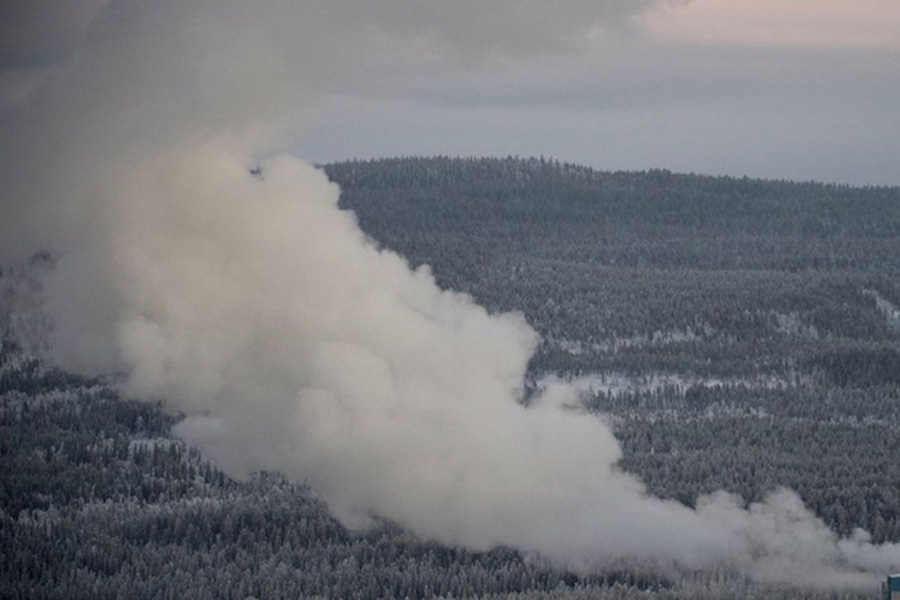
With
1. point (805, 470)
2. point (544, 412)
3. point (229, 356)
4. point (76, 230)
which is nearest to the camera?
point (76, 230)

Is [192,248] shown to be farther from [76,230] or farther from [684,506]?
[684,506]

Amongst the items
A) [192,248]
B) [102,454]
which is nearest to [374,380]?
[192,248]

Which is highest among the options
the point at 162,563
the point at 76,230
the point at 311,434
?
the point at 76,230

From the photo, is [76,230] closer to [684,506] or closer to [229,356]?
[229,356]

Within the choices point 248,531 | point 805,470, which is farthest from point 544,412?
point 805,470

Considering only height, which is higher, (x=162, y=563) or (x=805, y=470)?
(x=805, y=470)

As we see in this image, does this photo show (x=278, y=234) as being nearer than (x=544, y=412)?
Yes

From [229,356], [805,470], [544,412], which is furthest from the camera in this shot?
[805,470]

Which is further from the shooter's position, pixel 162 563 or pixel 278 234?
pixel 162 563

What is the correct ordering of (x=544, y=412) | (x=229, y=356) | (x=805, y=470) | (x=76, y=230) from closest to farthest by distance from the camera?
(x=76, y=230)
(x=229, y=356)
(x=544, y=412)
(x=805, y=470)
